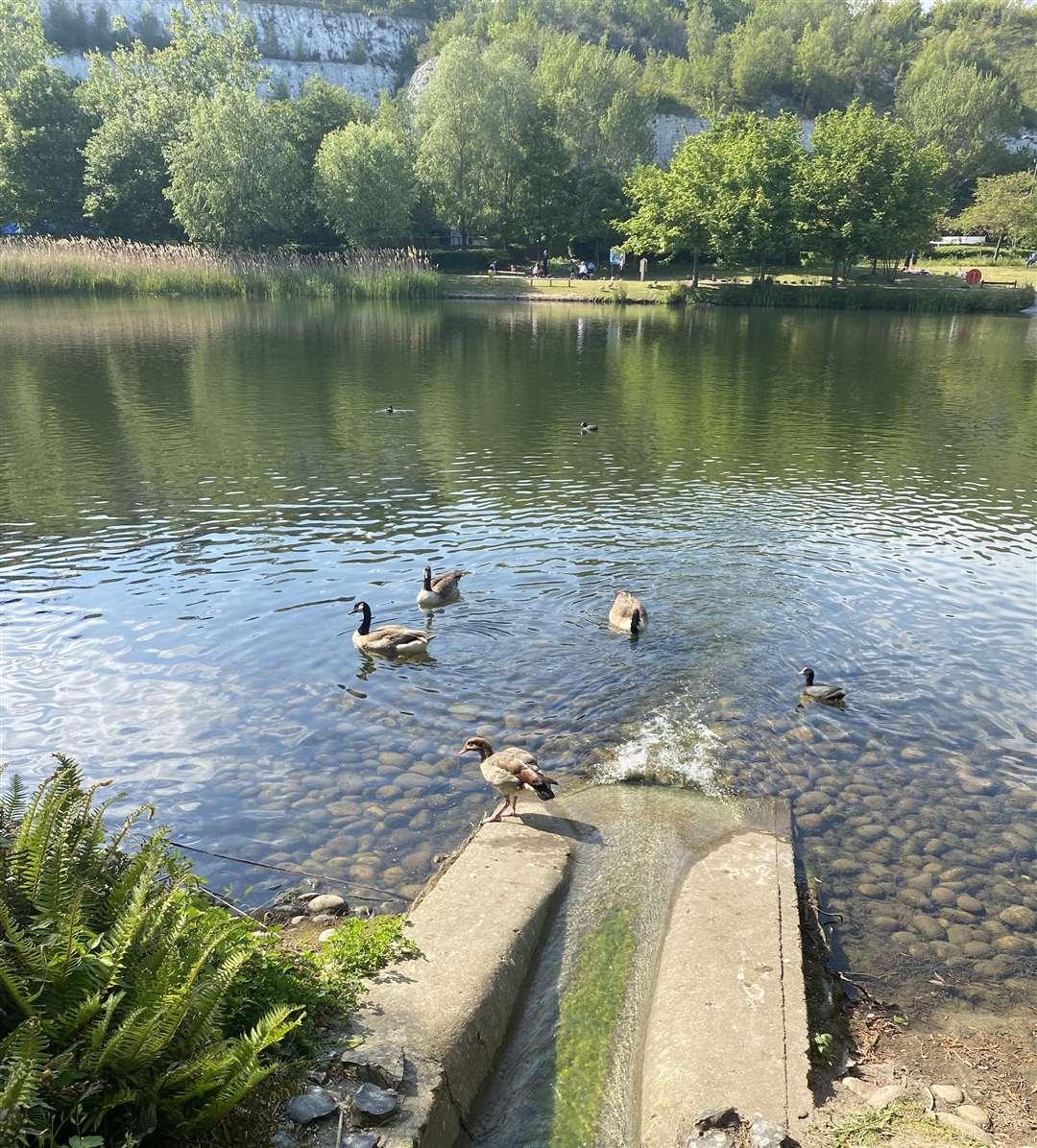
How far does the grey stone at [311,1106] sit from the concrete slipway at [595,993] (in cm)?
35

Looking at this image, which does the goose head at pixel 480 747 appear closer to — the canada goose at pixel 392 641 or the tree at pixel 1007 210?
the canada goose at pixel 392 641

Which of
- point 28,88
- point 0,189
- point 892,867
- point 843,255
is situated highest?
point 28,88

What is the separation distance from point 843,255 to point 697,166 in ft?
59.6

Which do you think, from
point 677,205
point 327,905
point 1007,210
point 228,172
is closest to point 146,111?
point 228,172

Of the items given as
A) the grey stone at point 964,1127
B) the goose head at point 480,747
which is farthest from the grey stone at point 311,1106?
the goose head at point 480,747

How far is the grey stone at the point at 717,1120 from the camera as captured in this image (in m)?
5.30

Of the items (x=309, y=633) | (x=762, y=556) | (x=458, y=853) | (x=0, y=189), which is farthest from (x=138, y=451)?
(x=0, y=189)

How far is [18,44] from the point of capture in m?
98.5

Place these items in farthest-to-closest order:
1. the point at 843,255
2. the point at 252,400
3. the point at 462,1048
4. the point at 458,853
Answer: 1. the point at 843,255
2. the point at 252,400
3. the point at 458,853
4. the point at 462,1048

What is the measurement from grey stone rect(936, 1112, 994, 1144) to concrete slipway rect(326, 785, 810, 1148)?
0.89 m

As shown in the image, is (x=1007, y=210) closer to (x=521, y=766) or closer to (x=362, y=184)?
(x=362, y=184)

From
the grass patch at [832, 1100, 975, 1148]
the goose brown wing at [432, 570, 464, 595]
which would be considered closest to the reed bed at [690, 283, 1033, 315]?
the goose brown wing at [432, 570, 464, 595]

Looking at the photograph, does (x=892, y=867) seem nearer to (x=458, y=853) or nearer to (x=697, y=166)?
(x=458, y=853)

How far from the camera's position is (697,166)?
8988cm
